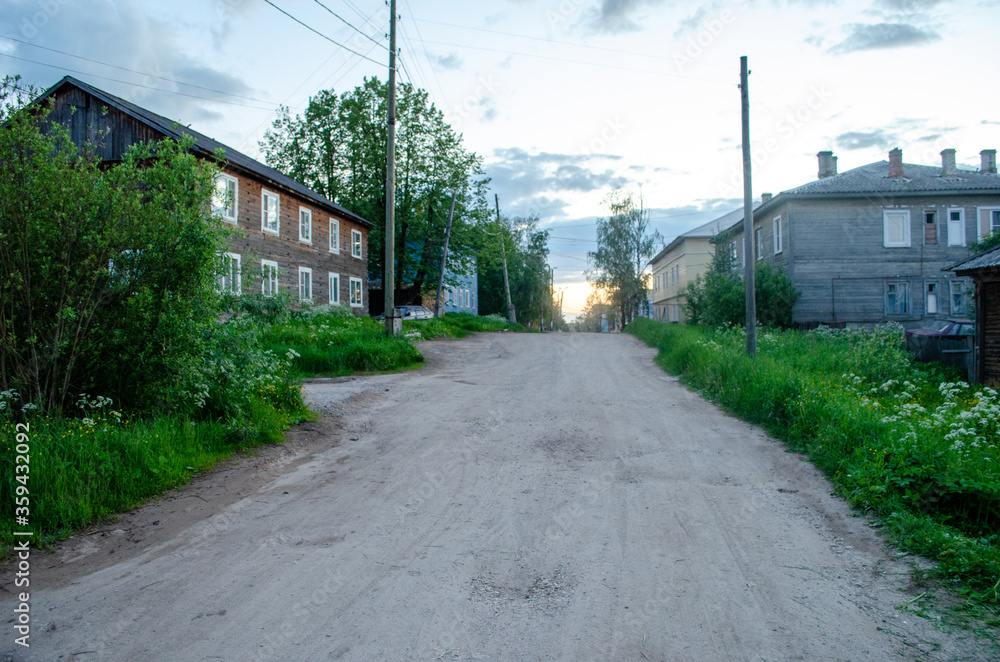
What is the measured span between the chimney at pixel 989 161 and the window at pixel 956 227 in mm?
4332

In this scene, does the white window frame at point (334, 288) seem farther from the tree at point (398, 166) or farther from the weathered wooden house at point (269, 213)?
the tree at point (398, 166)

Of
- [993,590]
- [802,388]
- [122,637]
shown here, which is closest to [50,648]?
[122,637]

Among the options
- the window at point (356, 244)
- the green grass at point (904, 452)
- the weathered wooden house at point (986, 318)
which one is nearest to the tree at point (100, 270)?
the green grass at point (904, 452)

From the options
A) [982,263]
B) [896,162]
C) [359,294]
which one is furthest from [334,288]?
[896,162]

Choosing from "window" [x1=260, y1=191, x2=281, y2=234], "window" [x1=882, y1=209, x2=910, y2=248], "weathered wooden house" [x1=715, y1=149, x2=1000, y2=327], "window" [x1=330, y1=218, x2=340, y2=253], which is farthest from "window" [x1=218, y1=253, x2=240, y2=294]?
"window" [x1=882, y1=209, x2=910, y2=248]

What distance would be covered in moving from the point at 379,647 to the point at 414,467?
11.5ft

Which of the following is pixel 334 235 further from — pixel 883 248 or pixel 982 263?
pixel 982 263

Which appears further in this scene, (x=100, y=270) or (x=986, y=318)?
(x=986, y=318)

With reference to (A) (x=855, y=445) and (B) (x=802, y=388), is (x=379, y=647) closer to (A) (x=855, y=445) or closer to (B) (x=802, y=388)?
(A) (x=855, y=445)

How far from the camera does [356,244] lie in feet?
111

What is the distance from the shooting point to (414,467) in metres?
6.66

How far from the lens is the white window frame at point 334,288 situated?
3021cm

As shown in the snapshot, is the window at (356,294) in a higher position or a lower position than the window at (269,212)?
lower

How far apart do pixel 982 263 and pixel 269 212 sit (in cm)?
2339
